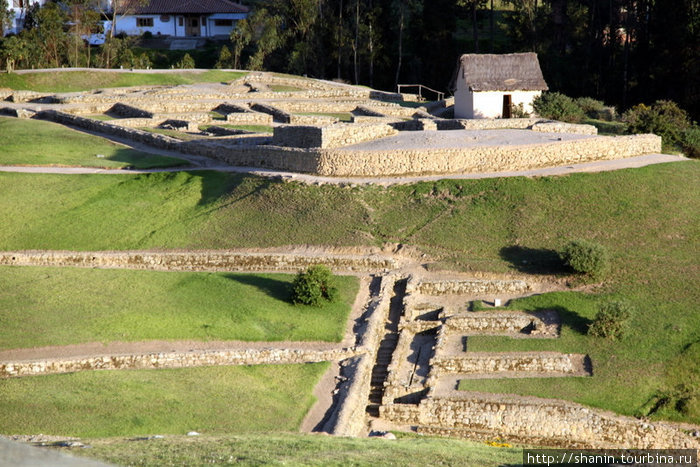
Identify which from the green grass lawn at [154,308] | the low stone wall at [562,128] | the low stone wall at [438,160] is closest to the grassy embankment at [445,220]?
the low stone wall at [438,160]

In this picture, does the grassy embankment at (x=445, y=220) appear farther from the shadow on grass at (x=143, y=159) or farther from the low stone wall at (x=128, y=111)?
the low stone wall at (x=128, y=111)

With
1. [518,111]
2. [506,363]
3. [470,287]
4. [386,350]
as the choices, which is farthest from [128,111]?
[506,363]

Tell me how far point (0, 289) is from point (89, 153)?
50.3 ft

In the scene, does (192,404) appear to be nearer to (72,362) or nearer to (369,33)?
(72,362)

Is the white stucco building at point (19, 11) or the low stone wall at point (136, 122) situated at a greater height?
the white stucco building at point (19, 11)

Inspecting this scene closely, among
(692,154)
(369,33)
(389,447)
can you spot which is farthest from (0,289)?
(369,33)

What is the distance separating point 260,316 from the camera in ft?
76.7

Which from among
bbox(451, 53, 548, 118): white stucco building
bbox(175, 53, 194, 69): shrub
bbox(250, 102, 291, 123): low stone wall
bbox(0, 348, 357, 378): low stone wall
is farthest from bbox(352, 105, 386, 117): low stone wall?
bbox(0, 348, 357, 378): low stone wall

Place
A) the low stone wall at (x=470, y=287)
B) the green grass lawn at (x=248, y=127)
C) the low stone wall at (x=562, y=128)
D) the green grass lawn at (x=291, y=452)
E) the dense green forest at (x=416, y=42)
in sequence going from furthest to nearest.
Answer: the dense green forest at (x=416, y=42), the green grass lawn at (x=248, y=127), the low stone wall at (x=562, y=128), the low stone wall at (x=470, y=287), the green grass lawn at (x=291, y=452)

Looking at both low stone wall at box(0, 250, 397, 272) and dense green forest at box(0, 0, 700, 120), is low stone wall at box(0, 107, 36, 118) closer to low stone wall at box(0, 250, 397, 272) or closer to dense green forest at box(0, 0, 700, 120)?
dense green forest at box(0, 0, 700, 120)

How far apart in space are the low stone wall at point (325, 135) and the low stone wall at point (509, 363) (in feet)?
40.1

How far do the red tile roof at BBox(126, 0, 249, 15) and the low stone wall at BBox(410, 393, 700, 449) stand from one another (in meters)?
64.9

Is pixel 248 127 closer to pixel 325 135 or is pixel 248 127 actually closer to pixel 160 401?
pixel 325 135

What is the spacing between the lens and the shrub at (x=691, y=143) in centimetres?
3838
